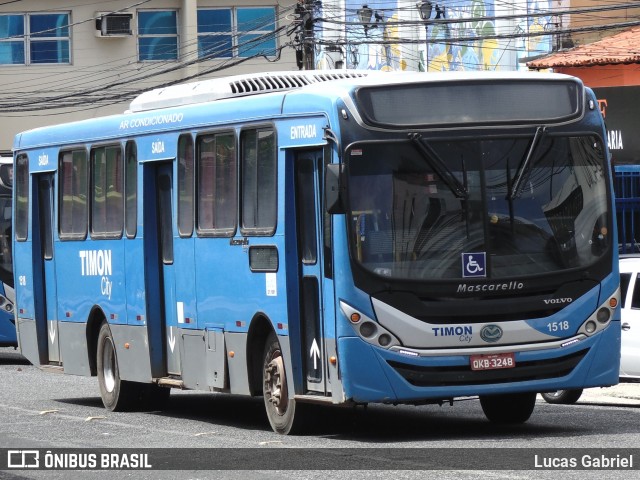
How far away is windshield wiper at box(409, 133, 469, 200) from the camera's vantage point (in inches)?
490

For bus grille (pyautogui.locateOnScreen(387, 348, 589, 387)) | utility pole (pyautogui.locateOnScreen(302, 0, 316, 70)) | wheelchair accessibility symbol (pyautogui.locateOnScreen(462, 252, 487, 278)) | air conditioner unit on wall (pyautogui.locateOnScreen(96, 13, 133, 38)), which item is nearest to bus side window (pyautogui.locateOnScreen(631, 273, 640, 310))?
bus grille (pyautogui.locateOnScreen(387, 348, 589, 387))

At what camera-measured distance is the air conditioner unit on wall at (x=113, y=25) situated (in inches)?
2013

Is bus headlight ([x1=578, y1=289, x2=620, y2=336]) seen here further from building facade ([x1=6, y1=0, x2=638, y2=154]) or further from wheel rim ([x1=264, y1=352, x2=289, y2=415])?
building facade ([x1=6, y1=0, x2=638, y2=154])

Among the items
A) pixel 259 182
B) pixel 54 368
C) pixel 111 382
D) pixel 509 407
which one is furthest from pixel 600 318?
pixel 54 368

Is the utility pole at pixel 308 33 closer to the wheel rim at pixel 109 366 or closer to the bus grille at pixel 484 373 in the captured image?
the wheel rim at pixel 109 366

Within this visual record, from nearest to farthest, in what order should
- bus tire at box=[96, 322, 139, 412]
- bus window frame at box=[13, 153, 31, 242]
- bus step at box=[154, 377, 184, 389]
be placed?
1. bus step at box=[154, 377, 184, 389]
2. bus tire at box=[96, 322, 139, 412]
3. bus window frame at box=[13, 153, 31, 242]

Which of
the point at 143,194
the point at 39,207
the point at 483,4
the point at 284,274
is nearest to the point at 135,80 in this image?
the point at 483,4

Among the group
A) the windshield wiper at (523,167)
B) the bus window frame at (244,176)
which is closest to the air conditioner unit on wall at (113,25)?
the bus window frame at (244,176)

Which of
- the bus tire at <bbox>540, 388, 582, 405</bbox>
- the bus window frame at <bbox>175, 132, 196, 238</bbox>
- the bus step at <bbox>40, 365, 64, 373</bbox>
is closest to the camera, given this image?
the bus window frame at <bbox>175, 132, 196, 238</bbox>

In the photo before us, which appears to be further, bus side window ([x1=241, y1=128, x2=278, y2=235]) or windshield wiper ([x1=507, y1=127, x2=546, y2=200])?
bus side window ([x1=241, y1=128, x2=278, y2=235])

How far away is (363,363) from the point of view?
12242 mm

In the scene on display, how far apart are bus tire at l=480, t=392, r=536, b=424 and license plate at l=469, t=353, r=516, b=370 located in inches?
58.2

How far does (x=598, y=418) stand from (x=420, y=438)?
2.35m

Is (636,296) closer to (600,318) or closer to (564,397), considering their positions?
(564,397)
